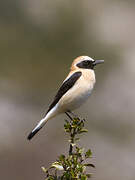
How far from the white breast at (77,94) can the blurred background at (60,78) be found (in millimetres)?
7154

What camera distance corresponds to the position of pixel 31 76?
22.9m

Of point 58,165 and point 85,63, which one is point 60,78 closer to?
point 85,63

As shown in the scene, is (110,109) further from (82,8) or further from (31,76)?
(82,8)

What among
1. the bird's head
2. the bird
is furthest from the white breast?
the bird's head

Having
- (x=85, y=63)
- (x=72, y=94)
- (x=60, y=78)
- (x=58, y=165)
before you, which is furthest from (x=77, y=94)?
(x=60, y=78)

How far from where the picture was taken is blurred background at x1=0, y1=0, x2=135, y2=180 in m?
16.8

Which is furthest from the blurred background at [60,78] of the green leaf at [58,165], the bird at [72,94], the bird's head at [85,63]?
the green leaf at [58,165]

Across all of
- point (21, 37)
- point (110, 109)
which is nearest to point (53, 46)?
point (21, 37)

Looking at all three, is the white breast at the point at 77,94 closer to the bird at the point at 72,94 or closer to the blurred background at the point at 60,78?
the bird at the point at 72,94

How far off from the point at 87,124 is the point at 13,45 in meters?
7.33

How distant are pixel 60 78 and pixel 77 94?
15.3 metres

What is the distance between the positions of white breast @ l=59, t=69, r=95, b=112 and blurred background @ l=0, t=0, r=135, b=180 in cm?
715

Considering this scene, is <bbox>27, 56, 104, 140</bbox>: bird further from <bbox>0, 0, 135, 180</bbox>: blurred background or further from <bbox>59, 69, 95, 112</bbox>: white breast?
<bbox>0, 0, 135, 180</bbox>: blurred background

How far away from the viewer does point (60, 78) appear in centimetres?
2212
